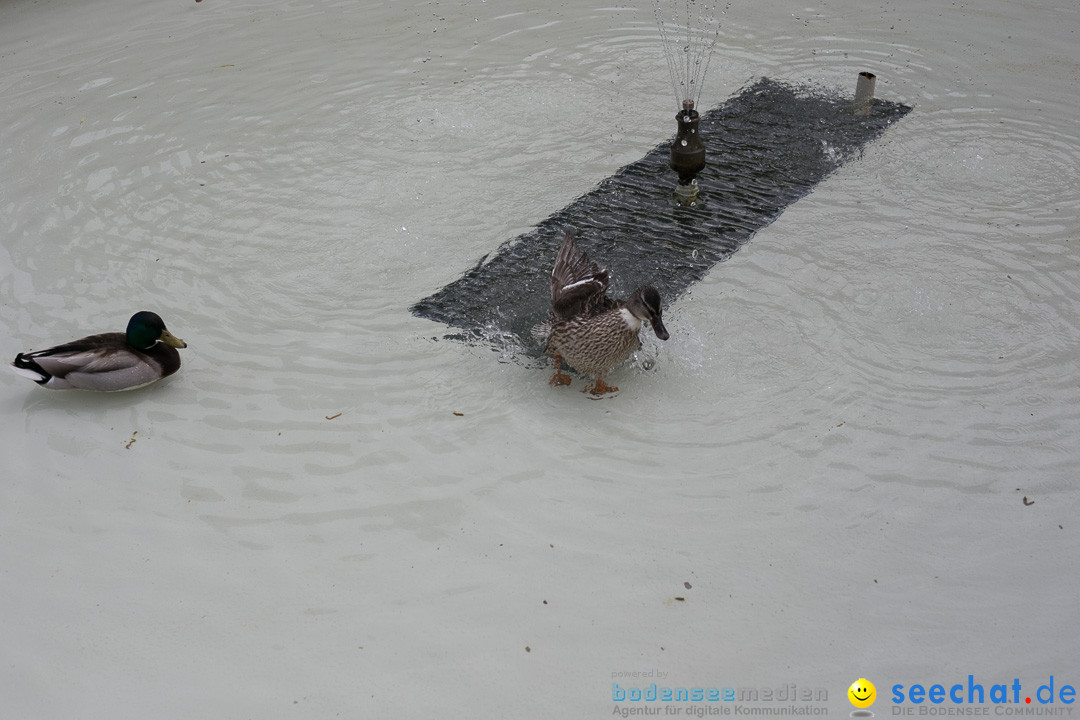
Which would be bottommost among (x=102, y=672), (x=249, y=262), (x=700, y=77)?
(x=102, y=672)

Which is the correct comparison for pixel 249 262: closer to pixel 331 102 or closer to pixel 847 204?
pixel 331 102

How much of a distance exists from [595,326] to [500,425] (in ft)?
1.98

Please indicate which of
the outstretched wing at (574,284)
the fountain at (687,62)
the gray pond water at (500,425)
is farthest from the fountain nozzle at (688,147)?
the outstretched wing at (574,284)

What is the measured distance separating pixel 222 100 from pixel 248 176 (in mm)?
1221

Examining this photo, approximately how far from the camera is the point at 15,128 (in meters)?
6.33

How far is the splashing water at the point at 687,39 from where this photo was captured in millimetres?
6742

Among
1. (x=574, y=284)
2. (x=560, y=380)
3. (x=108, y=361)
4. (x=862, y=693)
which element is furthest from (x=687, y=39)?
(x=862, y=693)

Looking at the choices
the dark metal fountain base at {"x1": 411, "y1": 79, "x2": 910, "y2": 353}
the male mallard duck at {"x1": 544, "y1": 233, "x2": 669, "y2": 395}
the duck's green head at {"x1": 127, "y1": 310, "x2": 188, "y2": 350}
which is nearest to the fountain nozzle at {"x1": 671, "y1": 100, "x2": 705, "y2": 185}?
the dark metal fountain base at {"x1": 411, "y1": 79, "x2": 910, "y2": 353}

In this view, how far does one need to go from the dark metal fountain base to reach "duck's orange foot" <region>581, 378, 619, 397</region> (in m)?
0.38

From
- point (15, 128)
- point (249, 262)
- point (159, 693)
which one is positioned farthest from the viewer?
point (15, 128)

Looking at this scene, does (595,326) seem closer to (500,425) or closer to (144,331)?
(500,425)

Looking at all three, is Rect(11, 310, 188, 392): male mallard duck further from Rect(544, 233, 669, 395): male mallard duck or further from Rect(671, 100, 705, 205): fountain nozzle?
Rect(671, 100, 705, 205): fountain nozzle

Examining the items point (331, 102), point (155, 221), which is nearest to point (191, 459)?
point (155, 221)

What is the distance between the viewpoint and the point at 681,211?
17.9 feet
